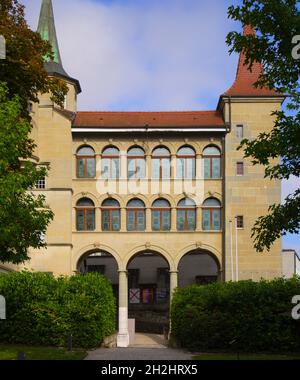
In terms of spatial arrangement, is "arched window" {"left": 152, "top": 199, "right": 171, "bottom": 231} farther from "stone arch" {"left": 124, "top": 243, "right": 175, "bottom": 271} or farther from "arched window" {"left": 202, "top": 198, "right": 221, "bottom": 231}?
"arched window" {"left": 202, "top": 198, "right": 221, "bottom": 231}

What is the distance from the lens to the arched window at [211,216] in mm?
56156

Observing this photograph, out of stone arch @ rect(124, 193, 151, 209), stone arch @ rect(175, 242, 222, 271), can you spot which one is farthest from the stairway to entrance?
stone arch @ rect(124, 193, 151, 209)

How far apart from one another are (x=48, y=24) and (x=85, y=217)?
16731mm

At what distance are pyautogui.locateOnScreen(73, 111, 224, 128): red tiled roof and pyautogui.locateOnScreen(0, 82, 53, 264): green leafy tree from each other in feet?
106

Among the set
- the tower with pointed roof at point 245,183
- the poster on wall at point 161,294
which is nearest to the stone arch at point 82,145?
the tower with pointed roof at point 245,183

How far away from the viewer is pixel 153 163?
57.3 metres

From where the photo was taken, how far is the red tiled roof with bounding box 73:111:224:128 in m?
57.3

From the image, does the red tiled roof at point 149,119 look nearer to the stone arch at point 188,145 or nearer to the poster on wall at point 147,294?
the stone arch at point 188,145
